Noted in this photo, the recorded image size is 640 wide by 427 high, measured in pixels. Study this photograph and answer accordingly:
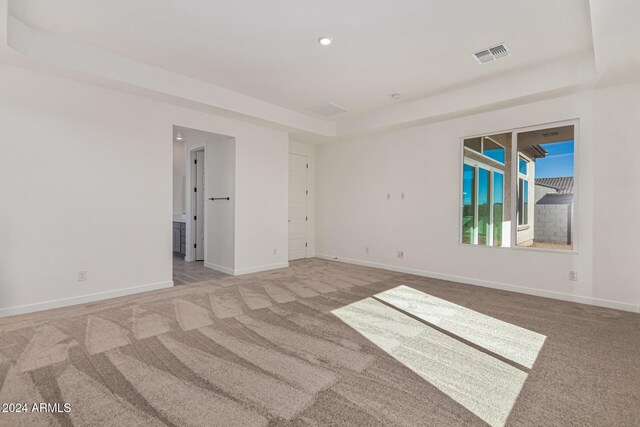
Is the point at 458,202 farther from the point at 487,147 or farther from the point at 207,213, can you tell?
the point at 207,213

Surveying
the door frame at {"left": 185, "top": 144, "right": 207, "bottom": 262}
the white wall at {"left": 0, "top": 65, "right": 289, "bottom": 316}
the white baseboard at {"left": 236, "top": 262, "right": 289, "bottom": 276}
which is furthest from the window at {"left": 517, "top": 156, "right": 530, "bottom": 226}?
the door frame at {"left": 185, "top": 144, "right": 207, "bottom": 262}

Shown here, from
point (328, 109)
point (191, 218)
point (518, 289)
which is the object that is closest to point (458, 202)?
point (518, 289)

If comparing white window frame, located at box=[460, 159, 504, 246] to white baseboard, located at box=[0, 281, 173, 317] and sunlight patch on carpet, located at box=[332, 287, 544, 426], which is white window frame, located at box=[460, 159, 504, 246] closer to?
sunlight patch on carpet, located at box=[332, 287, 544, 426]

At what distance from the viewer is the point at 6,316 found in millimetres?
3254

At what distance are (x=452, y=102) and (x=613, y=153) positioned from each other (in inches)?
81.4

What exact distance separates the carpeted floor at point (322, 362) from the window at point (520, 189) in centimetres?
102

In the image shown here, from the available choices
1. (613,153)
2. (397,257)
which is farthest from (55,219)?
(613,153)

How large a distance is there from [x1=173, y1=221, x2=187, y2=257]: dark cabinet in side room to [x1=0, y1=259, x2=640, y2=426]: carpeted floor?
3.46m

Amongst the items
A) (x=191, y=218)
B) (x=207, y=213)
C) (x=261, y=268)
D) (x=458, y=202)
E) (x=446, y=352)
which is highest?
(x=458, y=202)

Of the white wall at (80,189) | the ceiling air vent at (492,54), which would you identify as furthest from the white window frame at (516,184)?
the white wall at (80,189)

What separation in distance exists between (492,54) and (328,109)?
2.68 meters

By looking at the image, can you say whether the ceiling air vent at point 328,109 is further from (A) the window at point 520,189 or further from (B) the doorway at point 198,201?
(B) the doorway at point 198,201

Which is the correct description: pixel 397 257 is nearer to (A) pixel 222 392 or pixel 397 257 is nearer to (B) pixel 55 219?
(A) pixel 222 392

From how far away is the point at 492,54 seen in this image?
142 inches
